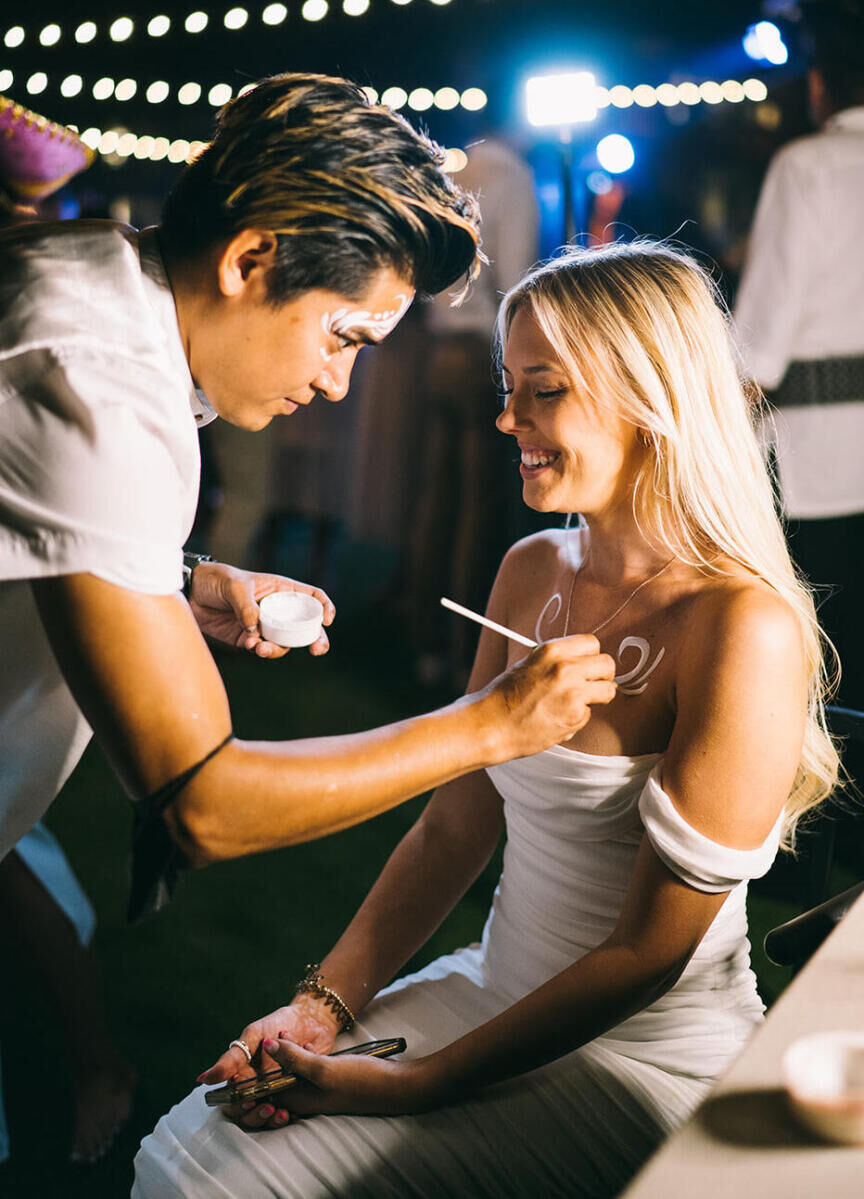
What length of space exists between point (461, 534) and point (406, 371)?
91 centimetres

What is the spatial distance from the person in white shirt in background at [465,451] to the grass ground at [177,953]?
735mm

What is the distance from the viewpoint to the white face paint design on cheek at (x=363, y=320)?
111 centimetres

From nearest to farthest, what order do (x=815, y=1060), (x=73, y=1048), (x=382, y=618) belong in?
(x=815, y=1060)
(x=73, y=1048)
(x=382, y=618)

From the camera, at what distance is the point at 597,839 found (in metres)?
1.39

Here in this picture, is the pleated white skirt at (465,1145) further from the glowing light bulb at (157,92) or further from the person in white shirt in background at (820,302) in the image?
the person in white shirt in background at (820,302)

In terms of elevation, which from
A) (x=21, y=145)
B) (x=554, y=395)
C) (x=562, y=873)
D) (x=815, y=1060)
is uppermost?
(x=21, y=145)

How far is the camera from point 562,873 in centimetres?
142

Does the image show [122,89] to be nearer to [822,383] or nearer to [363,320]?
[363,320]

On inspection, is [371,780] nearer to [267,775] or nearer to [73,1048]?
[267,775]

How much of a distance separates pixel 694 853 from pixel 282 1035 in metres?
0.60

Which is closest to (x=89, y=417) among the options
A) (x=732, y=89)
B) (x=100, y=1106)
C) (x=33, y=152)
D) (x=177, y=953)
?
(x=33, y=152)

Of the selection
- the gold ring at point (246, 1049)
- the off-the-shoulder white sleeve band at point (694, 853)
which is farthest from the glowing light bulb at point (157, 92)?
Result: the gold ring at point (246, 1049)

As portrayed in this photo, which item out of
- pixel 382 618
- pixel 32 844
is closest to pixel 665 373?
pixel 32 844

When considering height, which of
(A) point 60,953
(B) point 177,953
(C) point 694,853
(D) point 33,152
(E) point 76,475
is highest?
(D) point 33,152
